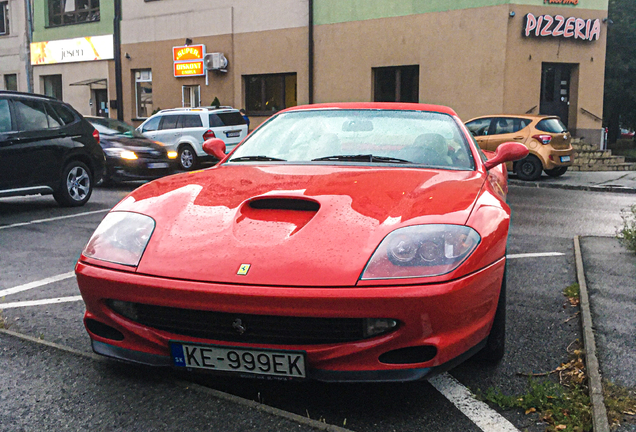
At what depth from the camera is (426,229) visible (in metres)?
2.84

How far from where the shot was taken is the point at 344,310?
258cm

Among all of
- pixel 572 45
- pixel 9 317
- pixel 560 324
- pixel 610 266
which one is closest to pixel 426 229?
pixel 560 324

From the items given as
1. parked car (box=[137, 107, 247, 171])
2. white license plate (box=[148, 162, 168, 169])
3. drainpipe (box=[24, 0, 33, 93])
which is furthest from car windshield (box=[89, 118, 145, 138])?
drainpipe (box=[24, 0, 33, 93])

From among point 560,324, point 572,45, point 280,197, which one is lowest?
point 560,324

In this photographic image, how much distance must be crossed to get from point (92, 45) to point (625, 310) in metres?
26.7

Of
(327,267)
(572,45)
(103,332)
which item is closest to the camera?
(327,267)

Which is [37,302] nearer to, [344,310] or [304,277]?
[304,277]

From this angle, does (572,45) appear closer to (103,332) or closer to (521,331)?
(521,331)

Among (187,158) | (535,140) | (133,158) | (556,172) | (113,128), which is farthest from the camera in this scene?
(187,158)

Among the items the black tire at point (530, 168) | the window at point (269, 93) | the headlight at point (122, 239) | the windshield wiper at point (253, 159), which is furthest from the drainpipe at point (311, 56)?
the headlight at point (122, 239)

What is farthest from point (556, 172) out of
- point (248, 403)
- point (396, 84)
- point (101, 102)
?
point (101, 102)

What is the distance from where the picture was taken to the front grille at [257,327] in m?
2.67

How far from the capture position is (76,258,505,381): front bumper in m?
2.59

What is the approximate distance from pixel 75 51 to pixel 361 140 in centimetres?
2679
